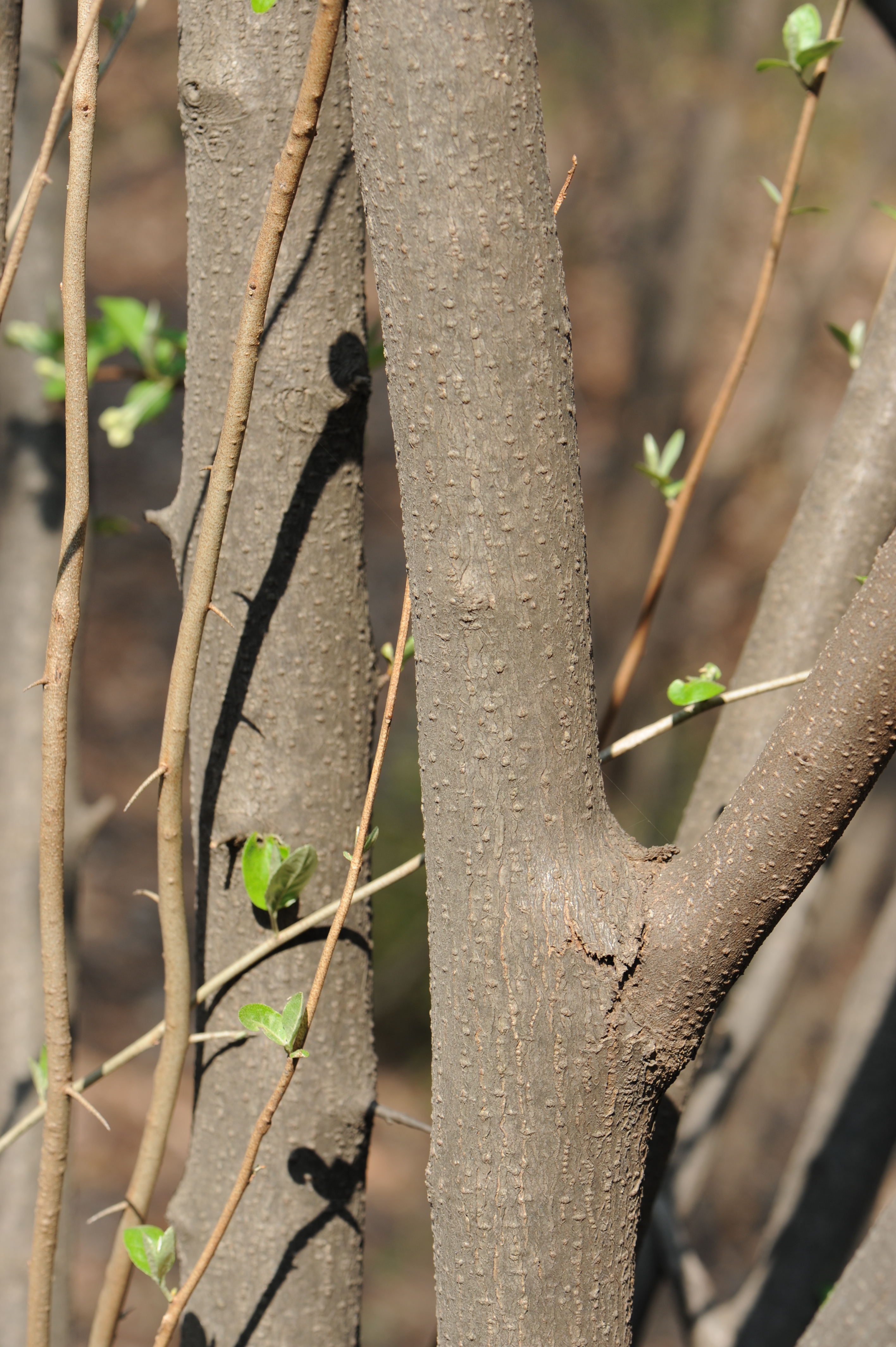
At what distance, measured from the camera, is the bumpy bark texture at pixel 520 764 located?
421 mm

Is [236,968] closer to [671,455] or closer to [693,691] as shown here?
[693,691]

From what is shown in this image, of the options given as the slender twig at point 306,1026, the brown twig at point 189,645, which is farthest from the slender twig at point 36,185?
the slender twig at point 306,1026

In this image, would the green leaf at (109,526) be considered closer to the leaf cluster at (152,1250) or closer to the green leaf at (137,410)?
the green leaf at (137,410)

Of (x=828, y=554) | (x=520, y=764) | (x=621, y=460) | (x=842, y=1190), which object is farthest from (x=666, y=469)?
(x=621, y=460)

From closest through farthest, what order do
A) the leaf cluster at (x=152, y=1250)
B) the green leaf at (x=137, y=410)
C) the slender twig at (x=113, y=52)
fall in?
the leaf cluster at (x=152, y=1250), the slender twig at (x=113, y=52), the green leaf at (x=137, y=410)

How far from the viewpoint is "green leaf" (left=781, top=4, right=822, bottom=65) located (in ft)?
2.21

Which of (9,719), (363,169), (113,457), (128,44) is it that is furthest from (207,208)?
(128,44)

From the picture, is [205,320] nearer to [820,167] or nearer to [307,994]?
[307,994]

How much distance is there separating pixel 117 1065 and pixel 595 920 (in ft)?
1.07

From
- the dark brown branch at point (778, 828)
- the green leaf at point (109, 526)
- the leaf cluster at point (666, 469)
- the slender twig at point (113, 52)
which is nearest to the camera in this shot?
the dark brown branch at point (778, 828)

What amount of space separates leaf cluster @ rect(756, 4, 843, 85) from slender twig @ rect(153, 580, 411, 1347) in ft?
1.56

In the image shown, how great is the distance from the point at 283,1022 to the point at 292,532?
27 cm

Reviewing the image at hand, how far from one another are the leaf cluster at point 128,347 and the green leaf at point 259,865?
503 millimetres

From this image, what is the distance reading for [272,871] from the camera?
56cm
